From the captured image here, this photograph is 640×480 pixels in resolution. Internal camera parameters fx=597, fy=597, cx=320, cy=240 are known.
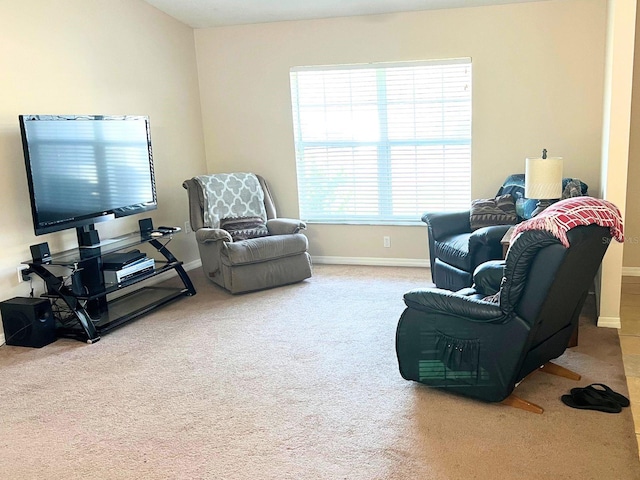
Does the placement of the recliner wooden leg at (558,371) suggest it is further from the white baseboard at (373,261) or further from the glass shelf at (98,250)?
the glass shelf at (98,250)

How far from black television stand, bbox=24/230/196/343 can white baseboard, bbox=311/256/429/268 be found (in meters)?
1.52

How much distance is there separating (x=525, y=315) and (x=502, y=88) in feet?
10.2

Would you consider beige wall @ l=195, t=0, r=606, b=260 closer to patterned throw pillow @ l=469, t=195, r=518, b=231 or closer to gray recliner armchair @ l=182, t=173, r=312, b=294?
gray recliner armchair @ l=182, t=173, r=312, b=294

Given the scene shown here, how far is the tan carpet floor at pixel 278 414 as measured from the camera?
2.45 m

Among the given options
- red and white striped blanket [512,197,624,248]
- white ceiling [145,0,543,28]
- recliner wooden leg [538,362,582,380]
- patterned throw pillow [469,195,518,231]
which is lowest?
recliner wooden leg [538,362,582,380]

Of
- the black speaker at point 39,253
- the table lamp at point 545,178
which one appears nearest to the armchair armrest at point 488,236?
the table lamp at point 545,178

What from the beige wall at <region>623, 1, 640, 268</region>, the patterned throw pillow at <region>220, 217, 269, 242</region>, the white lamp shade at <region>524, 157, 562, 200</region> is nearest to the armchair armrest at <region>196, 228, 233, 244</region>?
the patterned throw pillow at <region>220, 217, 269, 242</region>

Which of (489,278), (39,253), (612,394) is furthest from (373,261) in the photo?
(612,394)

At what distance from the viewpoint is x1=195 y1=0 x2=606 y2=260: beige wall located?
4965mm

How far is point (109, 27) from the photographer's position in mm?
4836

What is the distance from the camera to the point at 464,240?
14.5ft

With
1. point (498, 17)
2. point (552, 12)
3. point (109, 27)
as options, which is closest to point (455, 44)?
point (498, 17)

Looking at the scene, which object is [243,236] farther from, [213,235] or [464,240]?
[464,240]

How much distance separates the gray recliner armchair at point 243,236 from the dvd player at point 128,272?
1.96 feet
